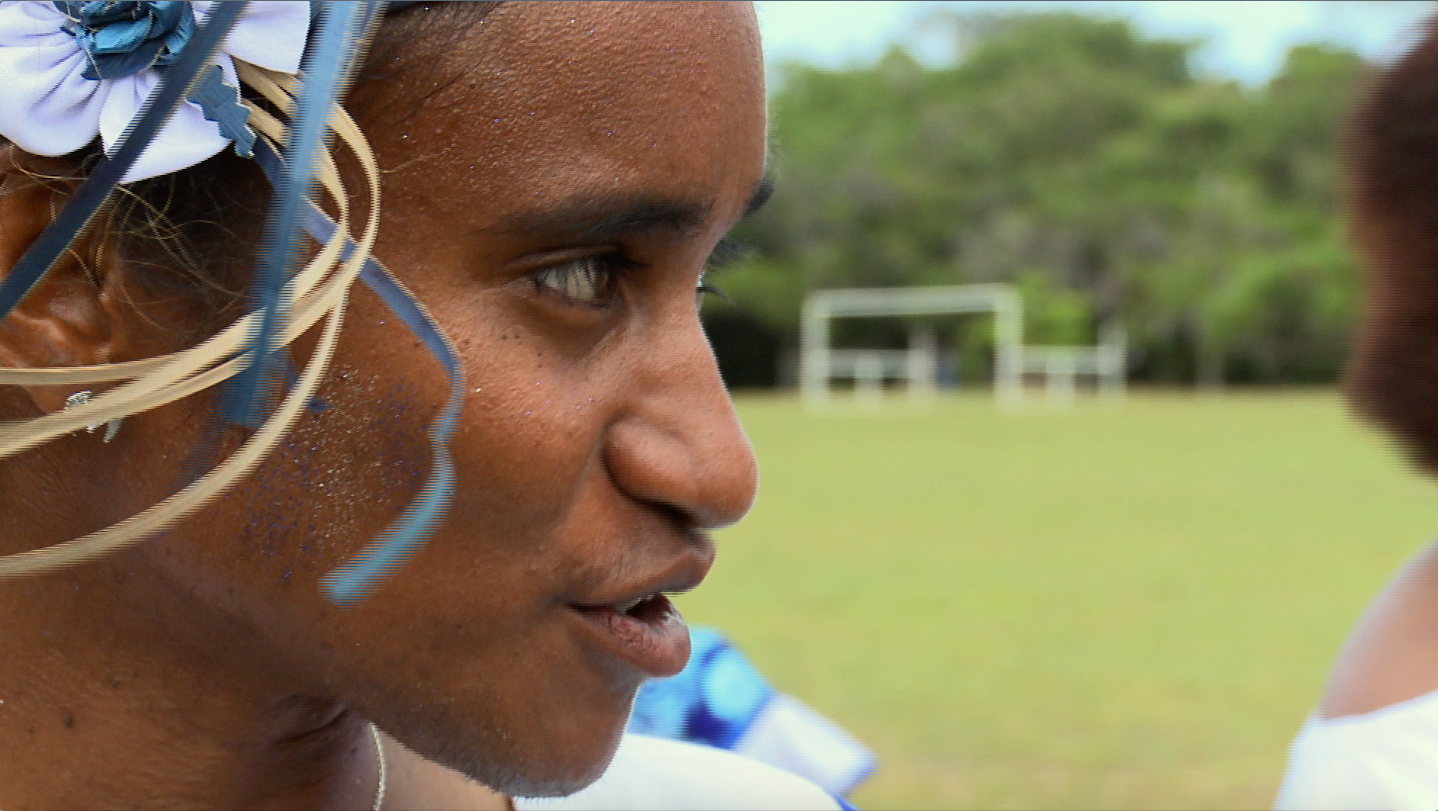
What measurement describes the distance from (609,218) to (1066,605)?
786 cm

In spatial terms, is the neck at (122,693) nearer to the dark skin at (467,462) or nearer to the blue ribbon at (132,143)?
the dark skin at (467,462)

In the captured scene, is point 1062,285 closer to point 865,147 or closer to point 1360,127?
point 865,147

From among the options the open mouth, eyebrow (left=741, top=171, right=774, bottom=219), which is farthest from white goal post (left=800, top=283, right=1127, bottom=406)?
the open mouth

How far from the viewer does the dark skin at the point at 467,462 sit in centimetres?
118

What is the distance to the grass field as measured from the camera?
18.6ft

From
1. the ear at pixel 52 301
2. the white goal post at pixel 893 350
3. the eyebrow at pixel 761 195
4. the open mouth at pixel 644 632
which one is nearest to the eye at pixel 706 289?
the eyebrow at pixel 761 195

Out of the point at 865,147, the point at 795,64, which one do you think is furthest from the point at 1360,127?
the point at 795,64

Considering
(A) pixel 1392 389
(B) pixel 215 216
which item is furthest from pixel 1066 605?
(B) pixel 215 216

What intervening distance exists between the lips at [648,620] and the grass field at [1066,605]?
4.26 ft

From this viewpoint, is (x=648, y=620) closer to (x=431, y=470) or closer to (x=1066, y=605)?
(x=431, y=470)

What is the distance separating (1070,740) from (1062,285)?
1564 inches

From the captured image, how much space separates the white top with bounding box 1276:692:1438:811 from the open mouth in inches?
36.5

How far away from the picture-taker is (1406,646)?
1945 mm

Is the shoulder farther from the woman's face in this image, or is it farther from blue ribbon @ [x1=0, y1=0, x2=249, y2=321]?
blue ribbon @ [x1=0, y1=0, x2=249, y2=321]
